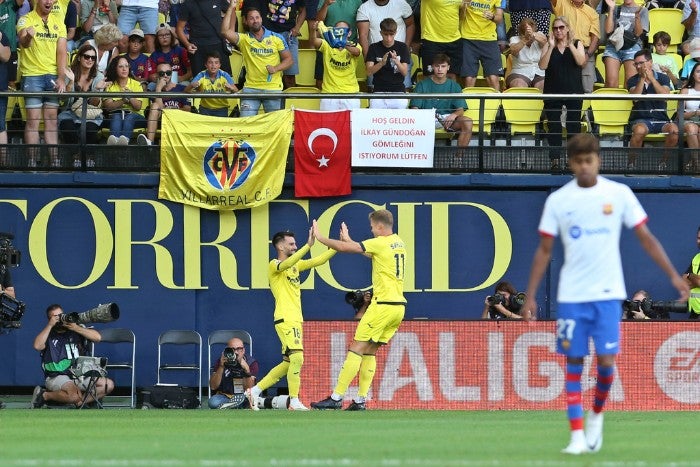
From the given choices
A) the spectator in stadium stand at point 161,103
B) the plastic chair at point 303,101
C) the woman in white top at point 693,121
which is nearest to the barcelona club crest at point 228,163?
the spectator in stadium stand at point 161,103

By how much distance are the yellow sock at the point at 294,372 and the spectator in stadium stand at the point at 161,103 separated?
5.02 metres

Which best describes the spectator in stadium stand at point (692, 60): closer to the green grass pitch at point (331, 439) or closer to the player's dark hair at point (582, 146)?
the green grass pitch at point (331, 439)

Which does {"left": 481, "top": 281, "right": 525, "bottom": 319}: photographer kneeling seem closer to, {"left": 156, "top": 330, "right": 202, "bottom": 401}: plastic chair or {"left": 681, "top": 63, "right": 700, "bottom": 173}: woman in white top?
{"left": 681, "top": 63, "right": 700, "bottom": 173}: woman in white top

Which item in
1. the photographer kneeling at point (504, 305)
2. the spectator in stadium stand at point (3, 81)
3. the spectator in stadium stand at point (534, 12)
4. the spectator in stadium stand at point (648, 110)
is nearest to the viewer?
the photographer kneeling at point (504, 305)

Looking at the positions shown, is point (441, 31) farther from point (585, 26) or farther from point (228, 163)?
point (228, 163)

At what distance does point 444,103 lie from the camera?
20344mm

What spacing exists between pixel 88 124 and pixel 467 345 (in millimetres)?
6528

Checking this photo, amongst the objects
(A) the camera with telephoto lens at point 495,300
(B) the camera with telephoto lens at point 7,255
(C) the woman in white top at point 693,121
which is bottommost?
(A) the camera with telephoto lens at point 495,300

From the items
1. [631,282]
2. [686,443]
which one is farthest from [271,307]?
[686,443]

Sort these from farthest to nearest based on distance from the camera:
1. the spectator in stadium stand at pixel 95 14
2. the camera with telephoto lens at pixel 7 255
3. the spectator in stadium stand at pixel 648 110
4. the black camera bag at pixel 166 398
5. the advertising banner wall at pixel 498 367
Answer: the spectator in stadium stand at pixel 95 14, the spectator in stadium stand at pixel 648 110, the black camera bag at pixel 166 398, the advertising banner wall at pixel 498 367, the camera with telephoto lens at pixel 7 255

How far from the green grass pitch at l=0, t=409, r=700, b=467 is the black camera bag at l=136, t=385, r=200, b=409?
284cm

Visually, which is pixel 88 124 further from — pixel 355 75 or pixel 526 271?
pixel 526 271

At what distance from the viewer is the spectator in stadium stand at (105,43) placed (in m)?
20.7

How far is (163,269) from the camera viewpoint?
66.5 ft
